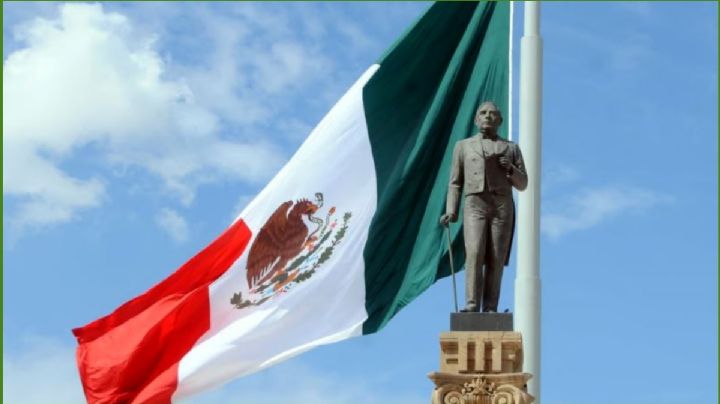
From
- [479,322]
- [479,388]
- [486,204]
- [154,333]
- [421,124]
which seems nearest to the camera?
[479,388]

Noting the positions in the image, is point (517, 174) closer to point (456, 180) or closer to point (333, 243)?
point (456, 180)

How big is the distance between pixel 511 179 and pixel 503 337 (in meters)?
1.95

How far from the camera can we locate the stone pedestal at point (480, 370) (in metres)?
16.5

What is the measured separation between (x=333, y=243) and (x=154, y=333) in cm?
304

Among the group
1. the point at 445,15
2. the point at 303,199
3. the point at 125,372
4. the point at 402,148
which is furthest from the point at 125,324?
the point at 445,15

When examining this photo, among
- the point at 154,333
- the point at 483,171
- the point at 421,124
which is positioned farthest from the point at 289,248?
the point at 483,171

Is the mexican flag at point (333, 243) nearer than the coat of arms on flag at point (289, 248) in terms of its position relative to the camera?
Yes

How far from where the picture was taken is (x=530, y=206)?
69.3 feet

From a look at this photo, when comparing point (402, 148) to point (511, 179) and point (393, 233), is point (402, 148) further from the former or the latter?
point (511, 179)

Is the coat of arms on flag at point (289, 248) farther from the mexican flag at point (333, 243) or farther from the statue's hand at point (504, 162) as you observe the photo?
the statue's hand at point (504, 162)

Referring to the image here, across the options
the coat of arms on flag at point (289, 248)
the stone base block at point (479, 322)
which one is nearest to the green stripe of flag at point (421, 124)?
the coat of arms on flag at point (289, 248)

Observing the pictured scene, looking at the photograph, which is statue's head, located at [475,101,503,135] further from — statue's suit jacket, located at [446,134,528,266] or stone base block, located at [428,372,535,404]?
stone base block, located at [428,372,535,404]

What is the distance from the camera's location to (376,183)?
75.3 ft

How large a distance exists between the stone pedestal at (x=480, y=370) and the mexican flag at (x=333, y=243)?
4.81 meters
